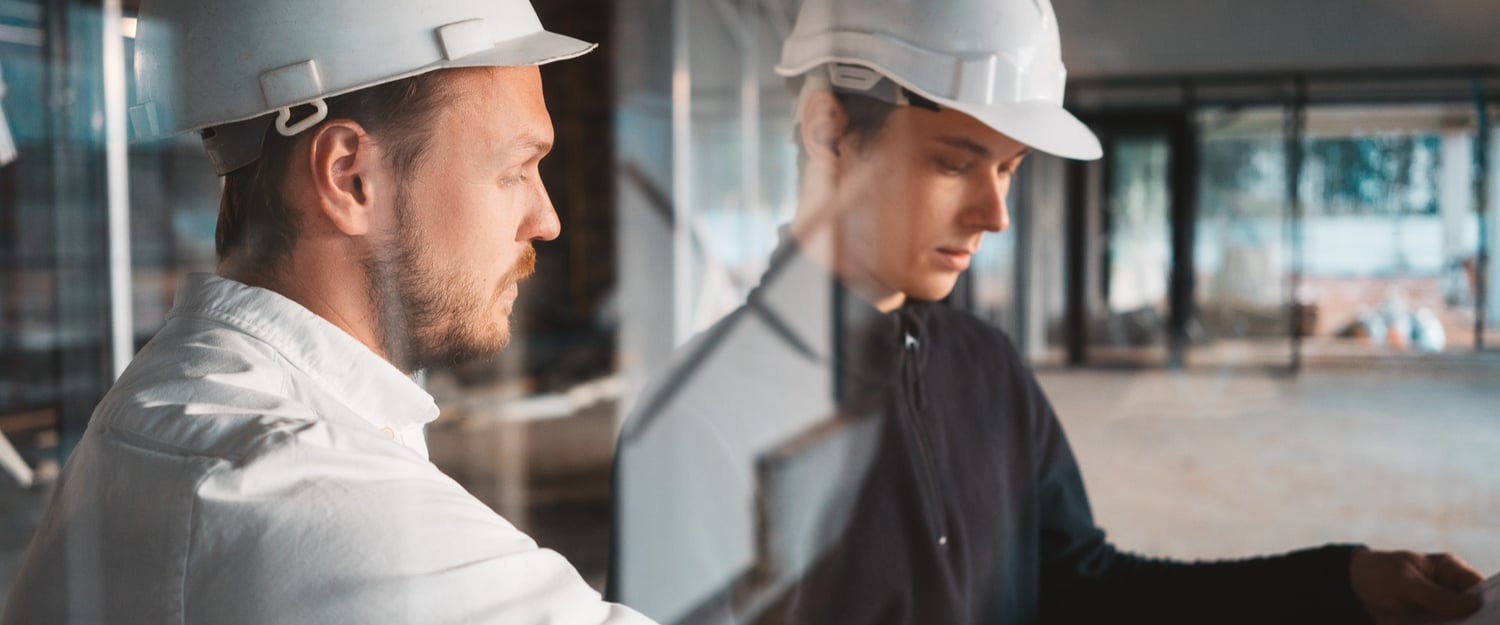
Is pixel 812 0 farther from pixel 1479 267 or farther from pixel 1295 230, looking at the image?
pixel 1479 267

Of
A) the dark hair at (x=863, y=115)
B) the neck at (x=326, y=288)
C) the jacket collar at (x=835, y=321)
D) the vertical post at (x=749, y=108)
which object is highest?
the vertical post at (x=749, y=108)

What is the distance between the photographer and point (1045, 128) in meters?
0.94

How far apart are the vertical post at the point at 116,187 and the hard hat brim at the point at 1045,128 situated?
8.22 feet

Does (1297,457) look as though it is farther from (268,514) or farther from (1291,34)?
(268,514)

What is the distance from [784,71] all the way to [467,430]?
519cm

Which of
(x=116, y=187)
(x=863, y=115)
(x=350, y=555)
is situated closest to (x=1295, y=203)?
(x=863, y=115)

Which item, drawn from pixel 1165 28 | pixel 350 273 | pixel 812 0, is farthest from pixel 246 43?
pixel 1165 28

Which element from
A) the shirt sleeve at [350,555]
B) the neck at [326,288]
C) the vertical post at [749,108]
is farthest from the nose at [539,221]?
the vertical post at [749,108]

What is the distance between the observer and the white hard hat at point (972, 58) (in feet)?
3.10

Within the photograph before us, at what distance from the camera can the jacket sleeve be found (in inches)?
35.0

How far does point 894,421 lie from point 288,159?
56 cm

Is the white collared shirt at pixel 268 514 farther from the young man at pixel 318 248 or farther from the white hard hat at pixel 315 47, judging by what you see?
the white hard hat at pixel 315 47

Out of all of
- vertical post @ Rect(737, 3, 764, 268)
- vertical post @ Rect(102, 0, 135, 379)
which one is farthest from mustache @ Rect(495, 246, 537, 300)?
vertical post @ Rect(102, 0, 135, 379)

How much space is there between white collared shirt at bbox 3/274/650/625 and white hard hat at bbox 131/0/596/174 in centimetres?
16
